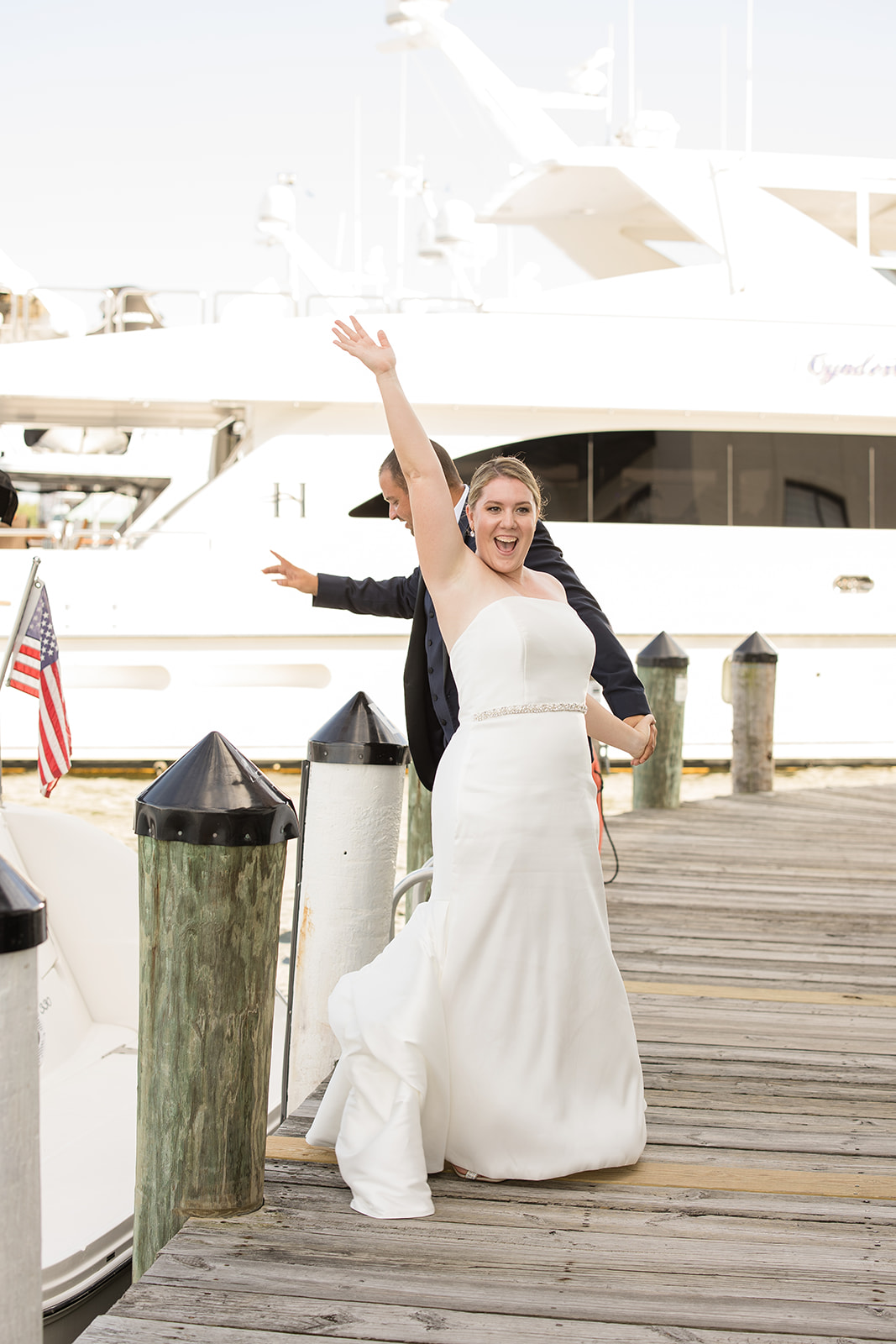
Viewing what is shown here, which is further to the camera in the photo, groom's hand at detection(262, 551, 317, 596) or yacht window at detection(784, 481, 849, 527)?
yacht window at detection(784, 481, 849, 527)

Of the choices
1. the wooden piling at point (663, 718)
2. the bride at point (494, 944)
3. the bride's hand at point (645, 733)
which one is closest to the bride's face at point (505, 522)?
the bride at point (494, 944)

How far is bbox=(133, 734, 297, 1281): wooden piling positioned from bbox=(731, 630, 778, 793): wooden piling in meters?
6.66

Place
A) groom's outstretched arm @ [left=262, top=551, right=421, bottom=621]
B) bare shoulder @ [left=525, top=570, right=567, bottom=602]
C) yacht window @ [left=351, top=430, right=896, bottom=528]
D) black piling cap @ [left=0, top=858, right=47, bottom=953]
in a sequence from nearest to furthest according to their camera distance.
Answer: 1. black piling cap @ [left=0, top=858, right=47, bottom=953]
2. bare shoulder @ [left=525, top=570, right=567, bottom=602]
3. groom's outstretched arm @ [left=262, top=551, right=421, bottom=621]
4. yacht window @ [left=351, top=430, right=896, bottom=528]

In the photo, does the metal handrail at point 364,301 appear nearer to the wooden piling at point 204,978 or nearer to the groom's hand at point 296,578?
the groom's hand at point 296,578

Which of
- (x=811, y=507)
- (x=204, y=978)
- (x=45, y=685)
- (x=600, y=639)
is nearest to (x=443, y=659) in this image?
(x=600, y=639)

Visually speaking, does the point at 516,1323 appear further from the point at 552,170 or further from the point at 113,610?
the point at 552,170

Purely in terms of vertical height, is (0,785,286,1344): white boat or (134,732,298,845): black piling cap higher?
(134,732,298,845): black piling cap

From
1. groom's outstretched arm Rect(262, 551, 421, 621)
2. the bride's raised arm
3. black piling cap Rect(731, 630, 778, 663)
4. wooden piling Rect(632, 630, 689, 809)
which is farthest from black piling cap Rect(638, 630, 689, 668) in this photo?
the bride's raised arm

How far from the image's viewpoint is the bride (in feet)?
8.29

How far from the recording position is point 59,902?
15.2 ft

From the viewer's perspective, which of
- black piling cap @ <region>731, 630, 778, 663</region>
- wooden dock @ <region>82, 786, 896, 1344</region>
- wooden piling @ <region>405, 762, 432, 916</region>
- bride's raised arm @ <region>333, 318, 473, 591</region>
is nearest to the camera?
wooden dock @ <region>82, 786, 896, 1344</region>

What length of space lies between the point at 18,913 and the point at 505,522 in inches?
52.4

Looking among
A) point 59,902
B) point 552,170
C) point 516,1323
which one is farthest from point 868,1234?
point 552,170

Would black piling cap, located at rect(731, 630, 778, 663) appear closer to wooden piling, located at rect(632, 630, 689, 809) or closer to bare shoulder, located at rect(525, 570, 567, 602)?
wooden piling, located at rect(632, 630, 689, 809)
